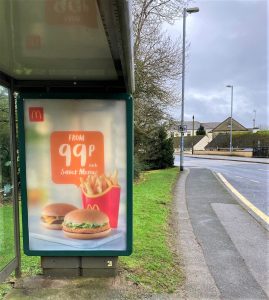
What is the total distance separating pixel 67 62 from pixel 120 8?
1542 millimetres

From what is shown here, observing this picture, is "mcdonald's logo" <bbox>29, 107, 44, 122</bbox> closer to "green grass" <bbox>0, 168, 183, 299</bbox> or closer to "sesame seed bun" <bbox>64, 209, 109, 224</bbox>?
"sesame seed bun" <bbox>64, 209, 109, 224</bbox>

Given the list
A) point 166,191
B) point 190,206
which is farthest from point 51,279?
point 166,191

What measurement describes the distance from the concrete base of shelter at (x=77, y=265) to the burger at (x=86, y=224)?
0.86 feet

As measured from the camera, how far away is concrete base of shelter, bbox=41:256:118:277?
12.9 ft

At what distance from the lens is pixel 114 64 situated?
3182 millimetres

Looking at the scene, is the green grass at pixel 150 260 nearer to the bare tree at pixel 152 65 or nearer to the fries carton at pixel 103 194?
the fries carton at pixel 103 194

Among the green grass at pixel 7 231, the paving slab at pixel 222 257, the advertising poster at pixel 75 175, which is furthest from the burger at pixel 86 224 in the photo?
the paving slab at pixel 222 257

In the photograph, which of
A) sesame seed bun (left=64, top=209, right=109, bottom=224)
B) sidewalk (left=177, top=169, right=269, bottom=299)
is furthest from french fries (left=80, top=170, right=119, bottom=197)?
sidewalk (left=177, top=169, right=269, bottom=299)

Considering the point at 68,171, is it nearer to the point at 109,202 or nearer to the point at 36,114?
the point at 109,202

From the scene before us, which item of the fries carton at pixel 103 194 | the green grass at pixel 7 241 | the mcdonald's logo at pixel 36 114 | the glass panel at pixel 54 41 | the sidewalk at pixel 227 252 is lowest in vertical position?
the sidewalk at pixel 227 252

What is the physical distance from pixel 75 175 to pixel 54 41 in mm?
1564

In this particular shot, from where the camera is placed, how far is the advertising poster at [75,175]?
3832 millimetres

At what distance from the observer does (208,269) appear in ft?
14.1

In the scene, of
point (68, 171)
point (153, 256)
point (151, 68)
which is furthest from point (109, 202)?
point (151, 68)
